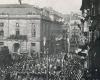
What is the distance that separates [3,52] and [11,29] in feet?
70.5

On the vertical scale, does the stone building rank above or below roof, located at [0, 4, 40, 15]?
below

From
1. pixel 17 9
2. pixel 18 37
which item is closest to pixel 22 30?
pixel 18 37

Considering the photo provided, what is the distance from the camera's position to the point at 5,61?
47375mm

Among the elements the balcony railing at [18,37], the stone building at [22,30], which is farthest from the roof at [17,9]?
the balcony railing at [18,37]

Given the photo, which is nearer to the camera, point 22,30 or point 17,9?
point 22,30

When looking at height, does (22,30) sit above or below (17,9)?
below

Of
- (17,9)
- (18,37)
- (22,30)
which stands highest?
(17,9)

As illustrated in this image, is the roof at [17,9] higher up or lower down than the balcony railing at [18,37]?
higher up

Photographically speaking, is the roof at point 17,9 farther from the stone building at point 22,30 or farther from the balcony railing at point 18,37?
the balcony railing at point 18,37

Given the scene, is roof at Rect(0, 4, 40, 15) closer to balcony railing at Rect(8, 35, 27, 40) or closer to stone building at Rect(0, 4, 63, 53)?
stone building at Rect(0, 4, 63, 53)

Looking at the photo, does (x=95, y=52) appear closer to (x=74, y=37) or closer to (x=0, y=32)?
(x=0, y=32)

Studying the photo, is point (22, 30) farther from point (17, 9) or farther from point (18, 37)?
point (17, 9)

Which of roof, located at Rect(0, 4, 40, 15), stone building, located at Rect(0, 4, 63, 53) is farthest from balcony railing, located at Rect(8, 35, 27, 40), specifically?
roof, located at Rect(0, 4, 40, 15)

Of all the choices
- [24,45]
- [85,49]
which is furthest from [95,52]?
[24,45]
